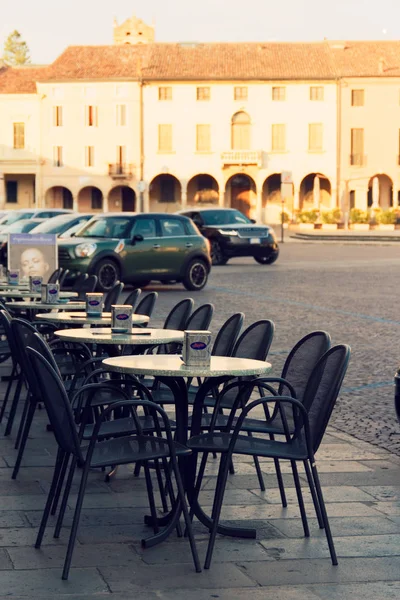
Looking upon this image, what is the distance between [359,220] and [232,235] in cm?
2974

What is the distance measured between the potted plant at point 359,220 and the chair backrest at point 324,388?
5545 centimetres

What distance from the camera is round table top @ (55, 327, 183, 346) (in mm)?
7070

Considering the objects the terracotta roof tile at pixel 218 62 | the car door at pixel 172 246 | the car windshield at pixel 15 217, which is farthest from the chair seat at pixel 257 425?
the terracotta roof tile at pixel 218 62

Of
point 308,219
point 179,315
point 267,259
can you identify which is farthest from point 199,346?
point 308,219

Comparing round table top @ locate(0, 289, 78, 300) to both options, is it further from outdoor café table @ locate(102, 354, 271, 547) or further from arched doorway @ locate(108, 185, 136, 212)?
arched doorway @ locate(108, 185, 136, 212)

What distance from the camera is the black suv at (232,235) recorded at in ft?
107

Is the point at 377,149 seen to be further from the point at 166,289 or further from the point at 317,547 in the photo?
the point at 317,547

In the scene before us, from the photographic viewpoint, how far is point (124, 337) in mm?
7238

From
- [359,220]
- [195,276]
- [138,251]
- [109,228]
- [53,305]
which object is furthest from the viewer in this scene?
[359,220]

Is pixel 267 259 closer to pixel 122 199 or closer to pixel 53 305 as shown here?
pixel 53 305

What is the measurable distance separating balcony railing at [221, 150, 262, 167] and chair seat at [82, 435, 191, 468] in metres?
67.7

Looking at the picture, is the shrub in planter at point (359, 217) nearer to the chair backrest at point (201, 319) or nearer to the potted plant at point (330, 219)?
the potted plant at point (330, 219)

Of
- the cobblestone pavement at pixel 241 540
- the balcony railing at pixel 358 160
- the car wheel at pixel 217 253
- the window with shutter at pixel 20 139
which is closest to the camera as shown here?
the cobblestone pavement at pixel 241 540

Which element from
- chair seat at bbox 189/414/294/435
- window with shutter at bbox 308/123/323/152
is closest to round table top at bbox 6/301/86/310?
chair seat at bbox 189/414/294/435
